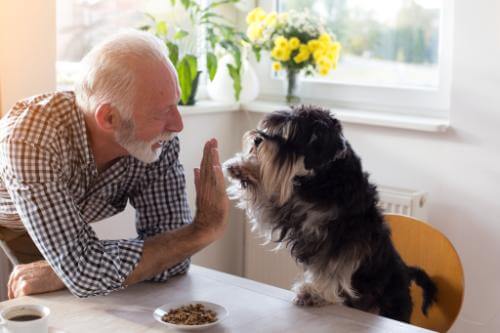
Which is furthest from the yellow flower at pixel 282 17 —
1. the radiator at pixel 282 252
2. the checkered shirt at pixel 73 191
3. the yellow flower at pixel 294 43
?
the checkered shirt at pixel 73 191

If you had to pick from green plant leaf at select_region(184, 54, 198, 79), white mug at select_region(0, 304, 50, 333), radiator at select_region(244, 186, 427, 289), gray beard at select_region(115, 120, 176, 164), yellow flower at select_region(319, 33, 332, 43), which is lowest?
radiator at select_region(244, 186, 427, 289)

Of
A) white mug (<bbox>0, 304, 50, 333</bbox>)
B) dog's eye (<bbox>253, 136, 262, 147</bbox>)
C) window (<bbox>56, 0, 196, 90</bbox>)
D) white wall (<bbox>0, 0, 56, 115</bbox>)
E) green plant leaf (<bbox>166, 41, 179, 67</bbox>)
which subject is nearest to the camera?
white mug (<bbox>0, 304, 50, 333</bbox>)

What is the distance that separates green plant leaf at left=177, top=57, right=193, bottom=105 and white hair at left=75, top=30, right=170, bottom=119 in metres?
1.32

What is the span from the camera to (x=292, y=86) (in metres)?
3.58

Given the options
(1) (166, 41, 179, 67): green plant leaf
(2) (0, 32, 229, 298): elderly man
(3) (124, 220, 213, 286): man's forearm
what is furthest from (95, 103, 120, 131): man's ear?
(1) (166, 41, 179, 67): green plant leaf

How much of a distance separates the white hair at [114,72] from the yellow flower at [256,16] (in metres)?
1.63

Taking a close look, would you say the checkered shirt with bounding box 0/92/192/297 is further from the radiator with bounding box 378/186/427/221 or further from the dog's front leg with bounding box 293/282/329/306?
the radiator with bounding box 378/186/427/221

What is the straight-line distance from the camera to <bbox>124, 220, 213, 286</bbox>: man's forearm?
1855 mm

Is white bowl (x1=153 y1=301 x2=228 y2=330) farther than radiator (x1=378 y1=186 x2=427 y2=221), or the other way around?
radiator (x1=378 y1=186 x2=427 y2=221)

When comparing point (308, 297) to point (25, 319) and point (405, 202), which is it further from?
point (405, 202)

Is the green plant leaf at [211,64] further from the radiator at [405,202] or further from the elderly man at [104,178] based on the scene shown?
the elderly man at [104,178]

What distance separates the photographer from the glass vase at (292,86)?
354 cm

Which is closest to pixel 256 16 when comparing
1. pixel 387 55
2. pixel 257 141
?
pixel 387 55

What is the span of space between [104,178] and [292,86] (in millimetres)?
1716
